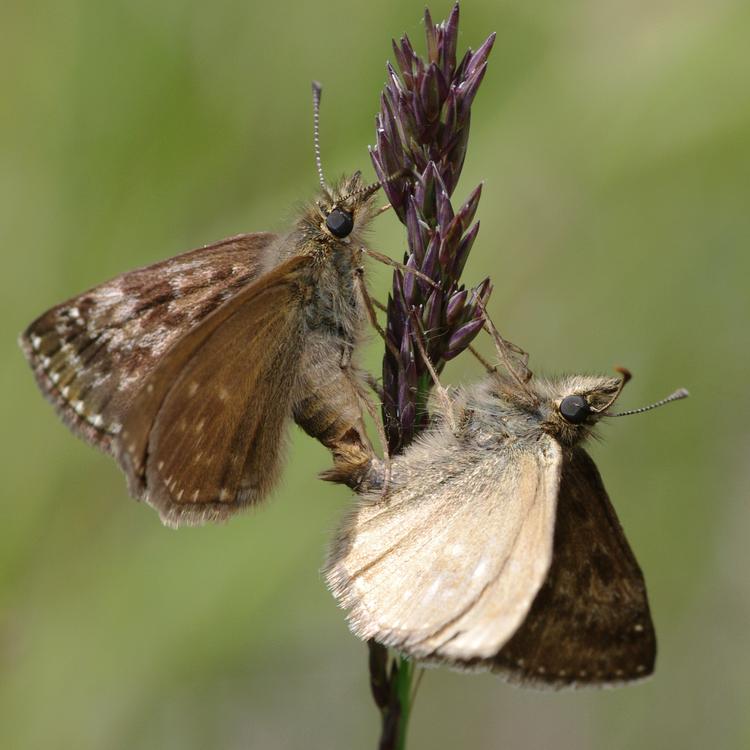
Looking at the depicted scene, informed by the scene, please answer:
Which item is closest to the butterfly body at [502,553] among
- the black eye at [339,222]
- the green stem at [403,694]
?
the green stem at [403,694]

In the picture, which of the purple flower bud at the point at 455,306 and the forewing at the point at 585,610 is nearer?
the forewing at the point at 585,610

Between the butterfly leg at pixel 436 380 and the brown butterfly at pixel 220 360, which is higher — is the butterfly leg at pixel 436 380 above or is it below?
below

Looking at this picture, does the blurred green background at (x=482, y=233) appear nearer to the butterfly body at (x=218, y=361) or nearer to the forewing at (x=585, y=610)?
the butterfly body at (x=218, y=361)

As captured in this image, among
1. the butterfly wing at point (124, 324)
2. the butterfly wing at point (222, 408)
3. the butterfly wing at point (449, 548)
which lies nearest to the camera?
the butterfly wing at point (449, 548)

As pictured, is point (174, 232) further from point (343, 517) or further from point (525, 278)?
point (343, 517)

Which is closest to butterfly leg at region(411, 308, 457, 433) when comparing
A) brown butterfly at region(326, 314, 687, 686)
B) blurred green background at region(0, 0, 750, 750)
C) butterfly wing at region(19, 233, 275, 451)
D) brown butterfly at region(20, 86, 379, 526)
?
brown butterfly at region(326, 314, 687, 686)

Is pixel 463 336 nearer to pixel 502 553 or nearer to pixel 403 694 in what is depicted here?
pixel 502 553

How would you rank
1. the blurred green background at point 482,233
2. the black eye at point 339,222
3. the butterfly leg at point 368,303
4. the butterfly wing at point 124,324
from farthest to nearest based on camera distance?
the blurred green background at point 482,233
the butterfly wing at point 124,324
the black eye at point 339,222
the butterfly leg at point 368,303

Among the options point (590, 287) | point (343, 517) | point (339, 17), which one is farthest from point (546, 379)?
point (339, 17)

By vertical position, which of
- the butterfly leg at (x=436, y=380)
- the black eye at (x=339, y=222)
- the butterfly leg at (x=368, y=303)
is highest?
the black eye at (x=339, y=222)
